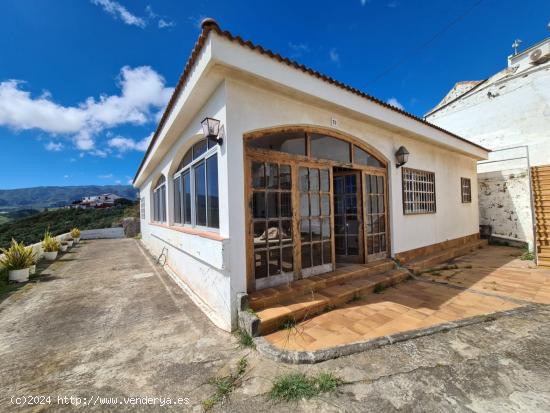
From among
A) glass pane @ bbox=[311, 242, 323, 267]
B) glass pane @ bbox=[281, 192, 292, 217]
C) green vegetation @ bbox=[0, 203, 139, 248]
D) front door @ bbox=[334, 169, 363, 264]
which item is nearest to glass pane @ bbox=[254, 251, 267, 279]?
glass pane @ bbox=[281, 192, 292, 217]

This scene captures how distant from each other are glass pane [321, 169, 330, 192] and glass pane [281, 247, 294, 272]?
1357 millimetres

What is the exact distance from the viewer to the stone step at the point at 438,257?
5.66 meters

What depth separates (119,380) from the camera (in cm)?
235

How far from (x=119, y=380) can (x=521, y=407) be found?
3.52m

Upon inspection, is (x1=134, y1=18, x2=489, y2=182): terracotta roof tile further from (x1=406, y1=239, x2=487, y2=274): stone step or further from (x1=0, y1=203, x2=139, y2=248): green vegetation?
(x1=0, y1=203, x2=139, y2=248): green vegetation

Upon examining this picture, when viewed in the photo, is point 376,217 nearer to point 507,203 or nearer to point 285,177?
point 285,177

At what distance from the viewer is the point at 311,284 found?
3.95m

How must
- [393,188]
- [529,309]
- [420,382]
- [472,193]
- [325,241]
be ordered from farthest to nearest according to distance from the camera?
[472,193]
[393,188]
[325,241]
[529,309]
[420,382]

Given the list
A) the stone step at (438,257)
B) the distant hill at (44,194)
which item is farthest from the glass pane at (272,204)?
the distant hill at (44,194)

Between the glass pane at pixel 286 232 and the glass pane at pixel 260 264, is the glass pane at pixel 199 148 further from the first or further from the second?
the glass pane at pixel 260 264

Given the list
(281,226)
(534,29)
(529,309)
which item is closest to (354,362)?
(281,226)

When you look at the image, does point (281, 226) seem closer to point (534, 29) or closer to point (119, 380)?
point (119, 380)

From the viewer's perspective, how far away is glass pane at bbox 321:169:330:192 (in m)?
4.56

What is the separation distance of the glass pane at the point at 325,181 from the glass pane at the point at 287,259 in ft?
4.45
